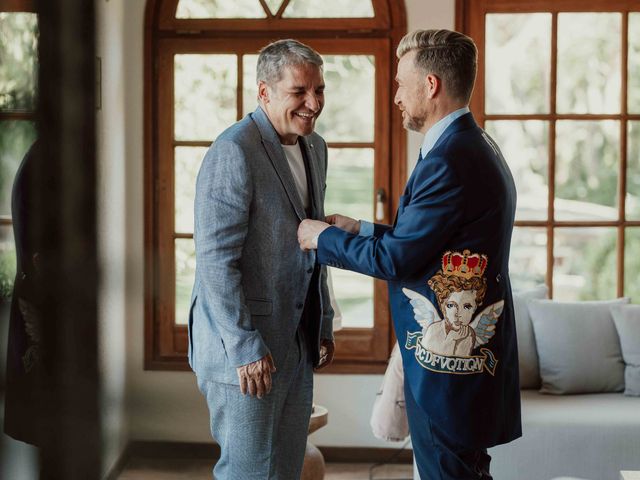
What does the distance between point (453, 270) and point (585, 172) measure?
209 cm

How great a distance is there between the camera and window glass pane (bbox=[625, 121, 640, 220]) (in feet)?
11.9

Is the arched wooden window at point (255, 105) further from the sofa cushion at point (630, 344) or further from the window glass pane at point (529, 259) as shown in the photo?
the sofa cushion at point (630, 344)

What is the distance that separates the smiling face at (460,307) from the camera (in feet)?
5.84

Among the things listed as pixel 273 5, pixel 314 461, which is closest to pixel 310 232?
pixel 314 461

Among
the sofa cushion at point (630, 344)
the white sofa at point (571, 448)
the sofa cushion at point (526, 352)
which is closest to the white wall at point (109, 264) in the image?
the white sofa at point (571, 448)

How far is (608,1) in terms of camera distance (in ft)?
11.8

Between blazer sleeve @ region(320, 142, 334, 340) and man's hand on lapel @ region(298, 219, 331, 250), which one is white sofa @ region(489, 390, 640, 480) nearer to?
blazer sleeve @ region(320, 142, 334, 340)

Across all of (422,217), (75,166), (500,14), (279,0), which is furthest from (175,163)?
(75,166)

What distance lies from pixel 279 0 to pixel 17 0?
11.6 feet

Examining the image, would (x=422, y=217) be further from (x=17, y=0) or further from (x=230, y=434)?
(x=17, y=0)

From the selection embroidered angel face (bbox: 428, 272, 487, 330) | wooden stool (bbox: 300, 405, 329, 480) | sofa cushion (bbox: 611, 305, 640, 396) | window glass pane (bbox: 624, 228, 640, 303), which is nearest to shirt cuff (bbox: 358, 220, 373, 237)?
embroidered angel face (bbox: 428, 272, 487, 330)

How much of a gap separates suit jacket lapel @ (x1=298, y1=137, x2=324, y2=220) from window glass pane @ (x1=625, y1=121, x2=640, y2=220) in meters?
2.13

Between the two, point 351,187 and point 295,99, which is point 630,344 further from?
point 295,99

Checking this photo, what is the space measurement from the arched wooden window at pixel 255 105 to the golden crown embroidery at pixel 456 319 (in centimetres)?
181
